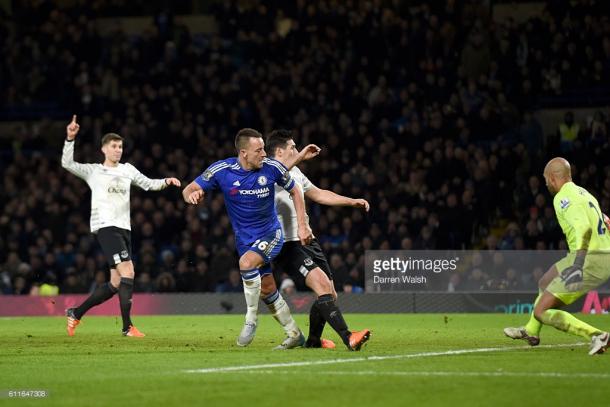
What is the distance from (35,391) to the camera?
780 cm

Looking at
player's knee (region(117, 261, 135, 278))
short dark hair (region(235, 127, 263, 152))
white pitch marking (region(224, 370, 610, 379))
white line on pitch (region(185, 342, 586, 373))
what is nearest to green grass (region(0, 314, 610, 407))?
white pitch marking (region(224, 370, 610, 379))

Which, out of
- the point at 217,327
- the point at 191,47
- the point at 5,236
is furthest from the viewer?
the point at 191,47

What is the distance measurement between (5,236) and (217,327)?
32.9 ft

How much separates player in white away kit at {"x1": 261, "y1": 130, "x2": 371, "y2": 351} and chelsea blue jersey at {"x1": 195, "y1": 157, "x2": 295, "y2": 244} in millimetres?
333

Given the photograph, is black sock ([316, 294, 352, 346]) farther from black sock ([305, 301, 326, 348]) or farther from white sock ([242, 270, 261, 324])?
white sock ([242, 270, 261, 324])

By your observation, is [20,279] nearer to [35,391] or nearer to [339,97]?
[339,97]

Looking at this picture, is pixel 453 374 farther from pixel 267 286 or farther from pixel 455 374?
pixel 267 286

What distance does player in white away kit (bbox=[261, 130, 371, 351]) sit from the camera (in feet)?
37.2

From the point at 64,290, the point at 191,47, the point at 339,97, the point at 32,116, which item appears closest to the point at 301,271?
the point at 64,290

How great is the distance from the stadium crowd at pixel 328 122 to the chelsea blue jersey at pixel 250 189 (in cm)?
930

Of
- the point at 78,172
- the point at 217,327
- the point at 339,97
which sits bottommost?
the point at 217,327

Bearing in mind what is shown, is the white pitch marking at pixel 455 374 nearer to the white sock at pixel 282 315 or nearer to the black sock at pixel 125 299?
the white sock at pixel 282 315

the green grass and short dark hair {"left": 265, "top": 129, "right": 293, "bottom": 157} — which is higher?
short dark hair {"left": 265, "top": 129, "right": 293, "bottom": 157}

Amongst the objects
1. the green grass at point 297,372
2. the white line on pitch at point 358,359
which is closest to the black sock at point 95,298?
the green grass at point 297,372
